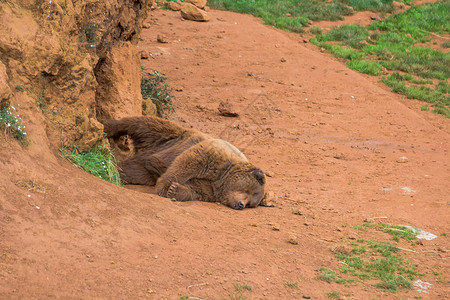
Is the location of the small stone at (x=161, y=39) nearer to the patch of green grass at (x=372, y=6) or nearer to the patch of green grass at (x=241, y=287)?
the patch of green grass at (x=372, y=6)

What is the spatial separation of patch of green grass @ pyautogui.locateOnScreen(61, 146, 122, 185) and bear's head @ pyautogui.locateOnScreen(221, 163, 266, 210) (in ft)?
4.51

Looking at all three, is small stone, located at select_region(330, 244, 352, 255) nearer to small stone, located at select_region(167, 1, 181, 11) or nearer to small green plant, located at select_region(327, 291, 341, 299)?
small green plant, located at select_region(327, 291, 341, 299)

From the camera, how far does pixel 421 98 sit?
43.7 ft

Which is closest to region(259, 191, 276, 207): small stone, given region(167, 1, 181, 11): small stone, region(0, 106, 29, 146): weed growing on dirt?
region(0, 106, 29, 146): weed growing on dirt

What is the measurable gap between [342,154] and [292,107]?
7.78 feet

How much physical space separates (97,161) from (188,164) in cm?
119

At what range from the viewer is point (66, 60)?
5.94m

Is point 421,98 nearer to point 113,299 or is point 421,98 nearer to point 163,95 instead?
point 163,95

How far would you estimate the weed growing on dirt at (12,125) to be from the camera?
15.1 ft

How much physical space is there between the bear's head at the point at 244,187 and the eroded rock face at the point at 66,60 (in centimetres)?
175

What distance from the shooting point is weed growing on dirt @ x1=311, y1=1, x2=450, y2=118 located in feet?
45.0

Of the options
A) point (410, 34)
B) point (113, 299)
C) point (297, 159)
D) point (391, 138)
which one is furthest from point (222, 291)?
point (410, 34)

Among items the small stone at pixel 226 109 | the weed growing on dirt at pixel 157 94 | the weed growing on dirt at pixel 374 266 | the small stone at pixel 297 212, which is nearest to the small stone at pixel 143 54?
the small stone at pixel 226 109

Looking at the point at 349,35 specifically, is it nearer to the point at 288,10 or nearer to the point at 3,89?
the point at 288,10
